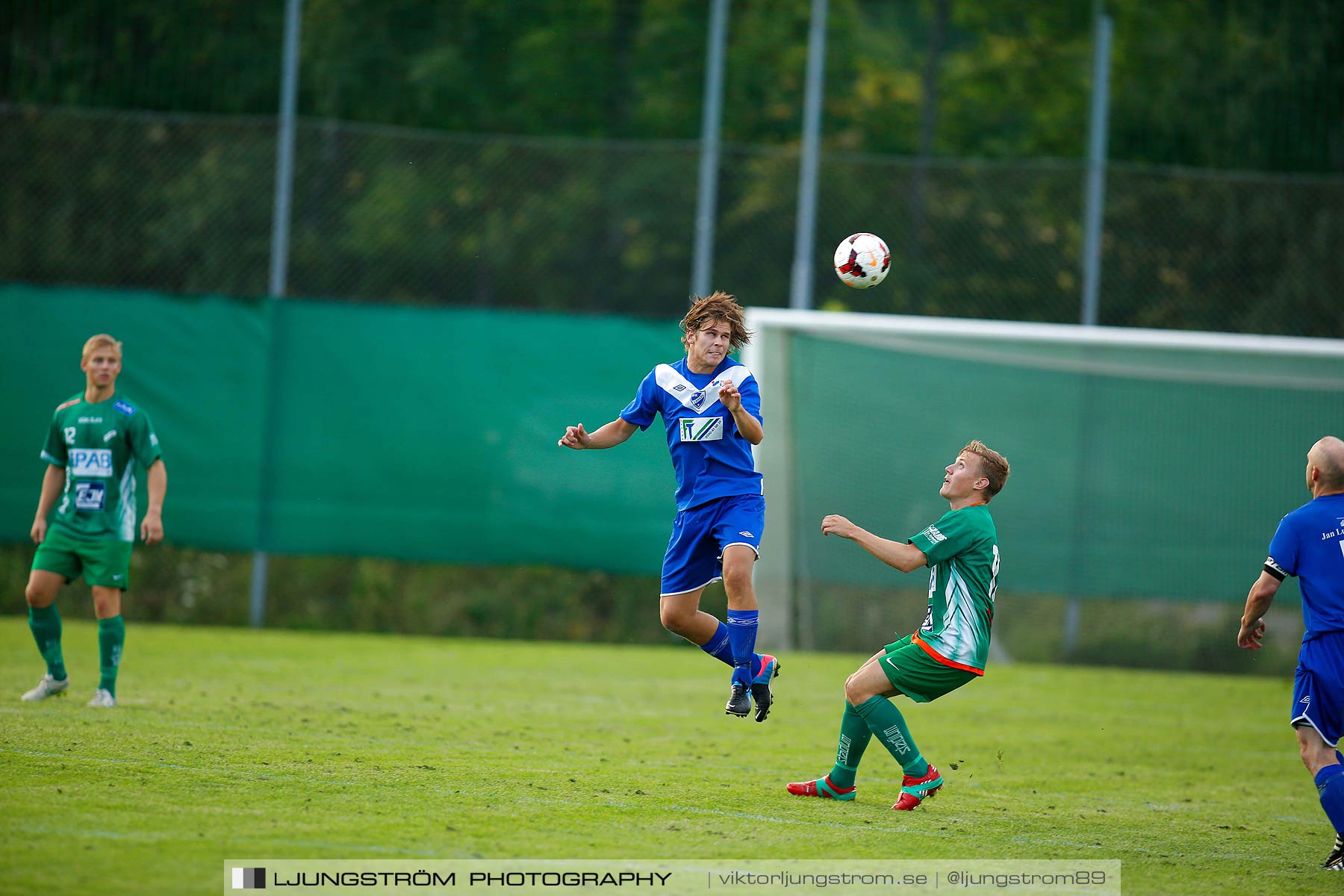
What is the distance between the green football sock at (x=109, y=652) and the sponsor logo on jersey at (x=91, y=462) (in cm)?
88

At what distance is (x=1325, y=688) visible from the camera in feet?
18.2

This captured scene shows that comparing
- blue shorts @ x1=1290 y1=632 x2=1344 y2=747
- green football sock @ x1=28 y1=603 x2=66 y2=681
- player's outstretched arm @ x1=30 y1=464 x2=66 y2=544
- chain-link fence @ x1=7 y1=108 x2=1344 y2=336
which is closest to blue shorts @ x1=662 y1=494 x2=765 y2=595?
blue shorts @ x1=1290 y1=632 x2=1344 y2=747

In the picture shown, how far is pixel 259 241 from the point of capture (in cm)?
1631

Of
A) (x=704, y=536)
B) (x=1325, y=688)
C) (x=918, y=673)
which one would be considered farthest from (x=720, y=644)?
(x=1325, y=688)

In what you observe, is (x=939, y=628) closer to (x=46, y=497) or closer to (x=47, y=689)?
(x=47, y=689)

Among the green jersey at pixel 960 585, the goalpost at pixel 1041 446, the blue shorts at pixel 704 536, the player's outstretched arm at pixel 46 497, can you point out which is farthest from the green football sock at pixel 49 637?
the goalpost at pixel 1041 446

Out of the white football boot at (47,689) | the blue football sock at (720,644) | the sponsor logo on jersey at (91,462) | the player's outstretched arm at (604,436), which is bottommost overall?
the white football boot at (47,689)

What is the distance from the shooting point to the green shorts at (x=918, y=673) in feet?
19.2

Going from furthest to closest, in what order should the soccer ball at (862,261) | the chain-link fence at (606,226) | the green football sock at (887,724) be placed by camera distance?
the chain-link fence at (606,226) → the soccer ball at (862,261) → the green football sock at (887,724)

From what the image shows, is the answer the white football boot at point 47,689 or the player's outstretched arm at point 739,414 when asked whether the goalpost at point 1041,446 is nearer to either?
the player's outstretched arm at point 739,414

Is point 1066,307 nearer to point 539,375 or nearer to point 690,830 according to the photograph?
point 539,375

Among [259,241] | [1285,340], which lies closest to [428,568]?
[259,241]

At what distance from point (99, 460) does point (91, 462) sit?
47 millimetres

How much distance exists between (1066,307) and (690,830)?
1150 centimetres
